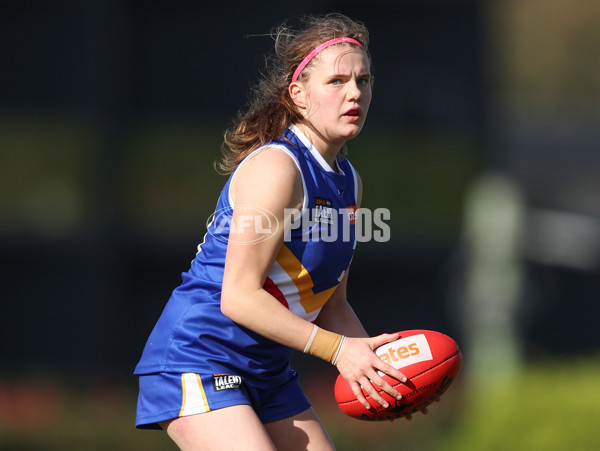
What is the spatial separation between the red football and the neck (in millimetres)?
854

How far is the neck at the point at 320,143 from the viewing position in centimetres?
391

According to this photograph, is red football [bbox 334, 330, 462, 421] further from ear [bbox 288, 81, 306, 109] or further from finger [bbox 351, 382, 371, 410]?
ear [bbox 288, 81, 306, 109]

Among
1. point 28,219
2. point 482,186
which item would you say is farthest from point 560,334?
point 28,219

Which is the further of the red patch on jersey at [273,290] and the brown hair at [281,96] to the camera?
the brown hair at [281,96]

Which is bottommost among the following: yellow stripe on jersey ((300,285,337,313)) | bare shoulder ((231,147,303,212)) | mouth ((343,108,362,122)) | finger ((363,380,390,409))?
finger ((363,380,390,409))

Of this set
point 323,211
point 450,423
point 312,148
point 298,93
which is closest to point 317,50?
point 298,93

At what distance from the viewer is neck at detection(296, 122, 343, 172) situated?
12.8ft

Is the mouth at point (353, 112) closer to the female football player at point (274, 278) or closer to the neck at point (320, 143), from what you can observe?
the female football player at point (274, 278)

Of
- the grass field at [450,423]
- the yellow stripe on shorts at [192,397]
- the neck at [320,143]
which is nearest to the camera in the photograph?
the yellow stripe on shorts at [192,397]

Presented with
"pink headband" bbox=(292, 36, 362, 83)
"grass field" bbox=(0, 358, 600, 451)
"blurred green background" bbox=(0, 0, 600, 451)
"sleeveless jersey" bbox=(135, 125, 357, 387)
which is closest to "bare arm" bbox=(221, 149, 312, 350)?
"sleeveless jersey" bbox=(135, 125, 357, 387)

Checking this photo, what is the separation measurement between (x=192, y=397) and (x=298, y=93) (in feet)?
4.60

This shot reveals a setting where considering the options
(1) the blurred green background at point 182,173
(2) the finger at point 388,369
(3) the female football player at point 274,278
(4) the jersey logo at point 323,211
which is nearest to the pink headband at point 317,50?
(3) the female football player at point 274,278

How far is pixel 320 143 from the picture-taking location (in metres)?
3.91

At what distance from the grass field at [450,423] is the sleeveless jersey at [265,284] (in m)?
3.14
